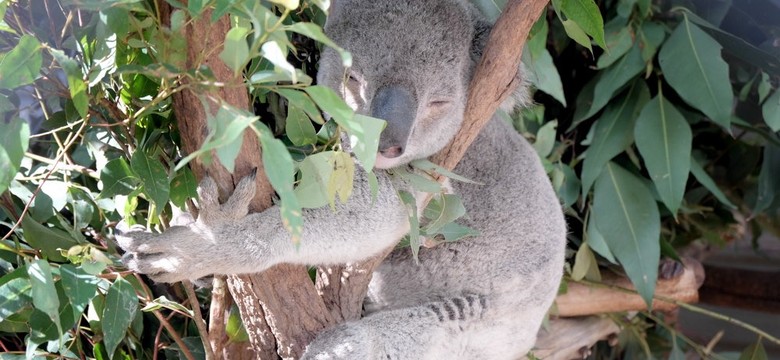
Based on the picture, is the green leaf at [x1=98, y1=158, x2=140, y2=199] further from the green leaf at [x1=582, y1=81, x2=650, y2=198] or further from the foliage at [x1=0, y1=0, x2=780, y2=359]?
the green leaf at [x1=582, y1=81, x2=650, y2=198]

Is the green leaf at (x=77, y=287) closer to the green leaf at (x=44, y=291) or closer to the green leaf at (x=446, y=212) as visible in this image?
the green leaf at (x=44, y=291)

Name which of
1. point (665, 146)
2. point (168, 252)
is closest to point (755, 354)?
point (665, 146)

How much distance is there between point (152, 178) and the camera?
154 cm

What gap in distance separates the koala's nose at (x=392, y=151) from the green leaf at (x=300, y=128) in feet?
0.70

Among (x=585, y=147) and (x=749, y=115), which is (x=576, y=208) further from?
(x=749, y=115)

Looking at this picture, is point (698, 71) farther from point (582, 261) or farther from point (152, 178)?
point (152, 178)

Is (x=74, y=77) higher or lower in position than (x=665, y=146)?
higher

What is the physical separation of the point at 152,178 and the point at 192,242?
0.51 feet

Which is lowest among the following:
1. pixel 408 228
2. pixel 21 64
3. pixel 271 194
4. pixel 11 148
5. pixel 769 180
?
pixel 769 180

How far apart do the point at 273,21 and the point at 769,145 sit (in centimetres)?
307

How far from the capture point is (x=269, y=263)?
1693mm

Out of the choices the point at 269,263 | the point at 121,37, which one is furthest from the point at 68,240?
the point at 121,37

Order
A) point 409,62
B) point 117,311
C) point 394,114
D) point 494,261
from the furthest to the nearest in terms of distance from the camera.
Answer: point 494,261 → point 409,62 → point 394,114 → point 117,311

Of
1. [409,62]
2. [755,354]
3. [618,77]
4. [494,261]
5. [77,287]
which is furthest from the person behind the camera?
[755,354]
